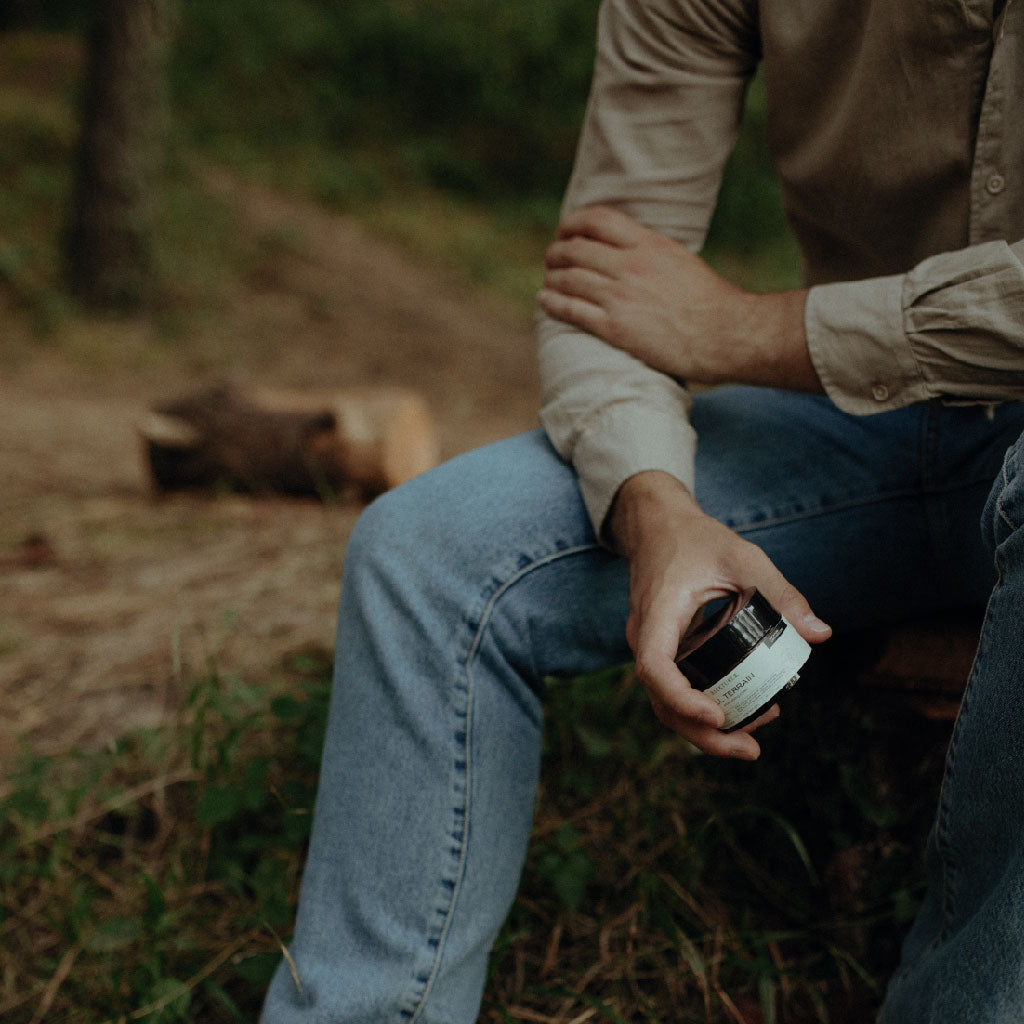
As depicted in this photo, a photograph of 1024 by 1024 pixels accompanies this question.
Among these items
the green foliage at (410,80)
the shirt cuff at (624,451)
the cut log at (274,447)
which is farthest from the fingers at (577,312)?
the green foliage at (410,80)

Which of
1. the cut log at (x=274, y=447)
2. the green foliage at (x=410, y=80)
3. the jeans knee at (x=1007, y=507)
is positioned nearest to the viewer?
the jeans knee at (x=1007, y=507)

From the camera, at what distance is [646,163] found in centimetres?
138

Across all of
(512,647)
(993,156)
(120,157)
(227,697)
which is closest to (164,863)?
(227,697)

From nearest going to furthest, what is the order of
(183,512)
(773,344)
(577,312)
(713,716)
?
1. (713,716)
2. (773,344)
3. (577,312)
4. (183,512)

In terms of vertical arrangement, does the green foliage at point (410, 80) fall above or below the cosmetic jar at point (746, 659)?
below

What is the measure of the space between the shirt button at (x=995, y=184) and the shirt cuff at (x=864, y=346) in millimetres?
154

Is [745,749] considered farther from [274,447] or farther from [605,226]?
[274,447]

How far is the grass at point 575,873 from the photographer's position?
1.31 meters

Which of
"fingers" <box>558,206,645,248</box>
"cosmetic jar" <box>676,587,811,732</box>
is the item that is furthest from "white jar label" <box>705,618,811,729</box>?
"fingers" <box>558,206,645,248</box>

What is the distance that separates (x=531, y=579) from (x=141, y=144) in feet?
17.3

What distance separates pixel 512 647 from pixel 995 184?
30.7 inches

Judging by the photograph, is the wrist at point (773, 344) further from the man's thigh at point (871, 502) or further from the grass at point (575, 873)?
the grass at point (575, 873)

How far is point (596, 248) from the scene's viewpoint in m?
1.36

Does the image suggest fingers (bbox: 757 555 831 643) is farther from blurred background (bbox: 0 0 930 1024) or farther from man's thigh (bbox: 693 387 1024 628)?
blurred background (bbox: 0 0 930 1024)
